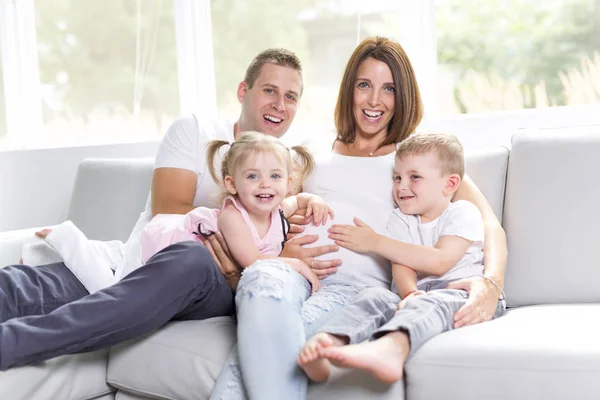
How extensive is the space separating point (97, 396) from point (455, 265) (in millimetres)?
1019

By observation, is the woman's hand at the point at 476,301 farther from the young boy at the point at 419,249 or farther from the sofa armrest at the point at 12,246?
the sofa armrest at the point at 12,246

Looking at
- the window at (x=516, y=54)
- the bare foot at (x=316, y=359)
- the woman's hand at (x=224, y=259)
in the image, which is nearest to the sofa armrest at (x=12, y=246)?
the woman's hand at (x=224, y=259)

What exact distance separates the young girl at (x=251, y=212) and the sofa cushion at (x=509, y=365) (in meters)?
0.46

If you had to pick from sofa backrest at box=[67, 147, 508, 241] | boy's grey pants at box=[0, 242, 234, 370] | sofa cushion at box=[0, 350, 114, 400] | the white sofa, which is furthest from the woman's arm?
sofa backrest at box=[67, 147, 508, 241]

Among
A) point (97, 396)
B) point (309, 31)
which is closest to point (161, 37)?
point (309, 31)

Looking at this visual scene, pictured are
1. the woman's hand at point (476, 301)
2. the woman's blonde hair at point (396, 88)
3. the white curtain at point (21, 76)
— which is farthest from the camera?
the white curtain at point (21, 76)

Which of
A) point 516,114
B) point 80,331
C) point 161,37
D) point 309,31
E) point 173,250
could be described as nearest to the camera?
point 80,331

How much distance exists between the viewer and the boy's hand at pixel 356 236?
1.90 meters

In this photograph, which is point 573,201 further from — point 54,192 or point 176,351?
point 54,192

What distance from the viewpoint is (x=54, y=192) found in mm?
3258

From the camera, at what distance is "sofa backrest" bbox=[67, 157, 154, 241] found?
103 inches

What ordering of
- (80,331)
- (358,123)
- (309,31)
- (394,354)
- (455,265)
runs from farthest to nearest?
(309,31) < (358,123) < (455,265) < (80,331) < (394,354)

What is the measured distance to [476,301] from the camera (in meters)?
1.69

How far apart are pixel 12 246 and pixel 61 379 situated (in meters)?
0.79
